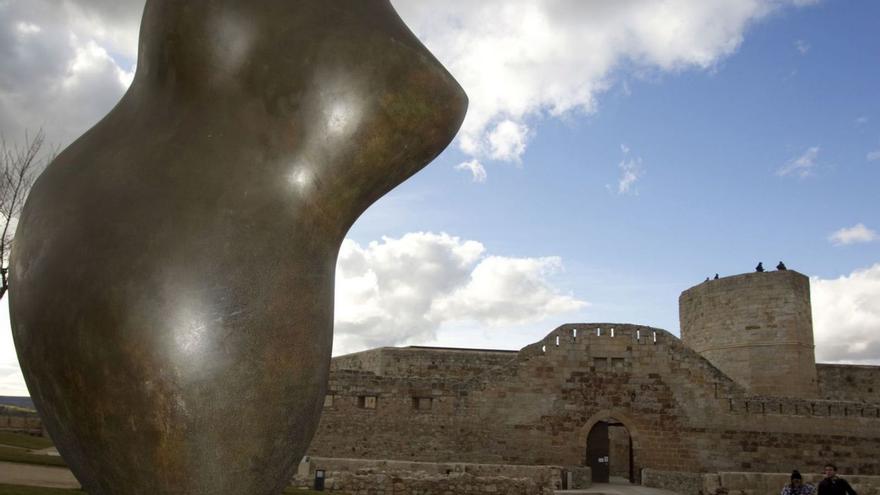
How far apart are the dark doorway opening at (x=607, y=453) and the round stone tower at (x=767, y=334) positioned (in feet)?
15.7

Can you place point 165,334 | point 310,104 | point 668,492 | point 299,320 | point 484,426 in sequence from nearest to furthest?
point 165,334, point 299,320, point 310,104, point 668,492, point 484,426

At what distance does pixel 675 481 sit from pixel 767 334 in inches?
339

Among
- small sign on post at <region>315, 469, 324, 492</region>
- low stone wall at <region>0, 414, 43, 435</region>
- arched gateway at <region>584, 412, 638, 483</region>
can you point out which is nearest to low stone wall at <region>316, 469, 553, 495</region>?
small sign on post at <region>315, 469, 324, 492</region>

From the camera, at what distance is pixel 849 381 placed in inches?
1045

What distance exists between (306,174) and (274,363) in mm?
903

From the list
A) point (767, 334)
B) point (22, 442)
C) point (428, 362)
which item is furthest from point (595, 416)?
point (22, 442)

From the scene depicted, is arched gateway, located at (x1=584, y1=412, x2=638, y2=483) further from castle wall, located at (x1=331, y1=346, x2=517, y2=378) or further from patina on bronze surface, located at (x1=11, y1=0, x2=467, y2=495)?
patina on bronze surface, located at (x1=11, y1=0, x2=467, y2=495)

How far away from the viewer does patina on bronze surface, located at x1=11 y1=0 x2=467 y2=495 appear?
3.07m

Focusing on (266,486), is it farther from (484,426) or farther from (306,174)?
(484,426)

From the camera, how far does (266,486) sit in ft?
11.2

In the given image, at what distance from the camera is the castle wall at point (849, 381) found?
26.3 meters

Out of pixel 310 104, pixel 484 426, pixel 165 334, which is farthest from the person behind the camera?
pixel 484 426

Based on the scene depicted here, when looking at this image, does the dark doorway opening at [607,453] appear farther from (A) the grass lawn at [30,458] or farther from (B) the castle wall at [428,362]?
(A) the grass lawn at [30,458]

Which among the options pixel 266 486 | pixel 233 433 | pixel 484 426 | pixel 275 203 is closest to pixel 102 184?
pixel 275 203
